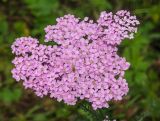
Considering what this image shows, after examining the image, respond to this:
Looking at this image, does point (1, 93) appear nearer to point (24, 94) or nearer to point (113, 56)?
point (24, 94)

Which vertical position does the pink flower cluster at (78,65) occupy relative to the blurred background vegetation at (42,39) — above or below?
below

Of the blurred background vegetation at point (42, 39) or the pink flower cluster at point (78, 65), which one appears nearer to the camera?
the pink flower cluster at point (78, 65)

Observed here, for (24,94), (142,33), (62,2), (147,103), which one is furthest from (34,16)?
(147,103)

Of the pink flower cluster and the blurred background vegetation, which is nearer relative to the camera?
the pink flower cluster

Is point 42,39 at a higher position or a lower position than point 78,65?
higher
